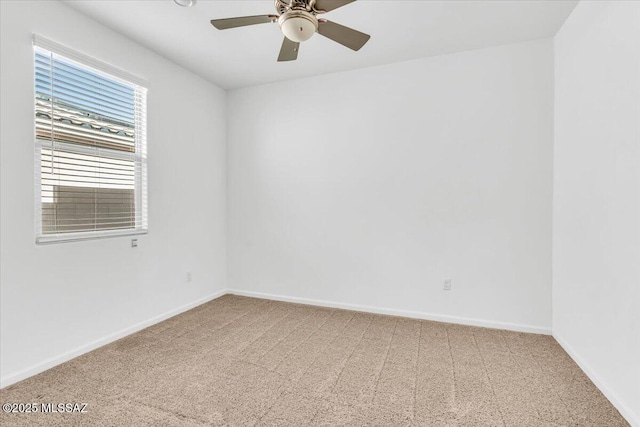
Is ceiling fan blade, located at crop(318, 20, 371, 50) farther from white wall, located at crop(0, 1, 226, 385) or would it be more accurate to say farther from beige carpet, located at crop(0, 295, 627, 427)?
beige carpet, located at crop(0, 295, 627, 427)

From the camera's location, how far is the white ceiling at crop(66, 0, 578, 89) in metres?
2.40

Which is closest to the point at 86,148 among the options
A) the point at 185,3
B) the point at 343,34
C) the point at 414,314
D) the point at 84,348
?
the point at 185,3

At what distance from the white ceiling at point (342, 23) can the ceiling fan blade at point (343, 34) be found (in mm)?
681

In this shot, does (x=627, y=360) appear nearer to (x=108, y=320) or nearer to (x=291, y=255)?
(x=291, y=255)

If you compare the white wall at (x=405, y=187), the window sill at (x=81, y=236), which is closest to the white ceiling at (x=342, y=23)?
the white wall at (x=405, y=187)

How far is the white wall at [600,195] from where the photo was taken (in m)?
1.72

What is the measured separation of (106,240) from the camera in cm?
271

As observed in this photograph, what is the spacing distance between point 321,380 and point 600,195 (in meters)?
2.26

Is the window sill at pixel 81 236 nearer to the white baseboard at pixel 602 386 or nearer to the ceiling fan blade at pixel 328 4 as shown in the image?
the ceiling fan blade at pixel 328 4

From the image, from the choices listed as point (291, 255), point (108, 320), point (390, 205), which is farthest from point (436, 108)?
point (108, 320)

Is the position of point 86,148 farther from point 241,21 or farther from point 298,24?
point 298,24

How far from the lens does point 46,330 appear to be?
227 cm

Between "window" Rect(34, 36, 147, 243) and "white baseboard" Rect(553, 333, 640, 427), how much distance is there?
386cm

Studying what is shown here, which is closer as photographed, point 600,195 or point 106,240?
point 600,195
